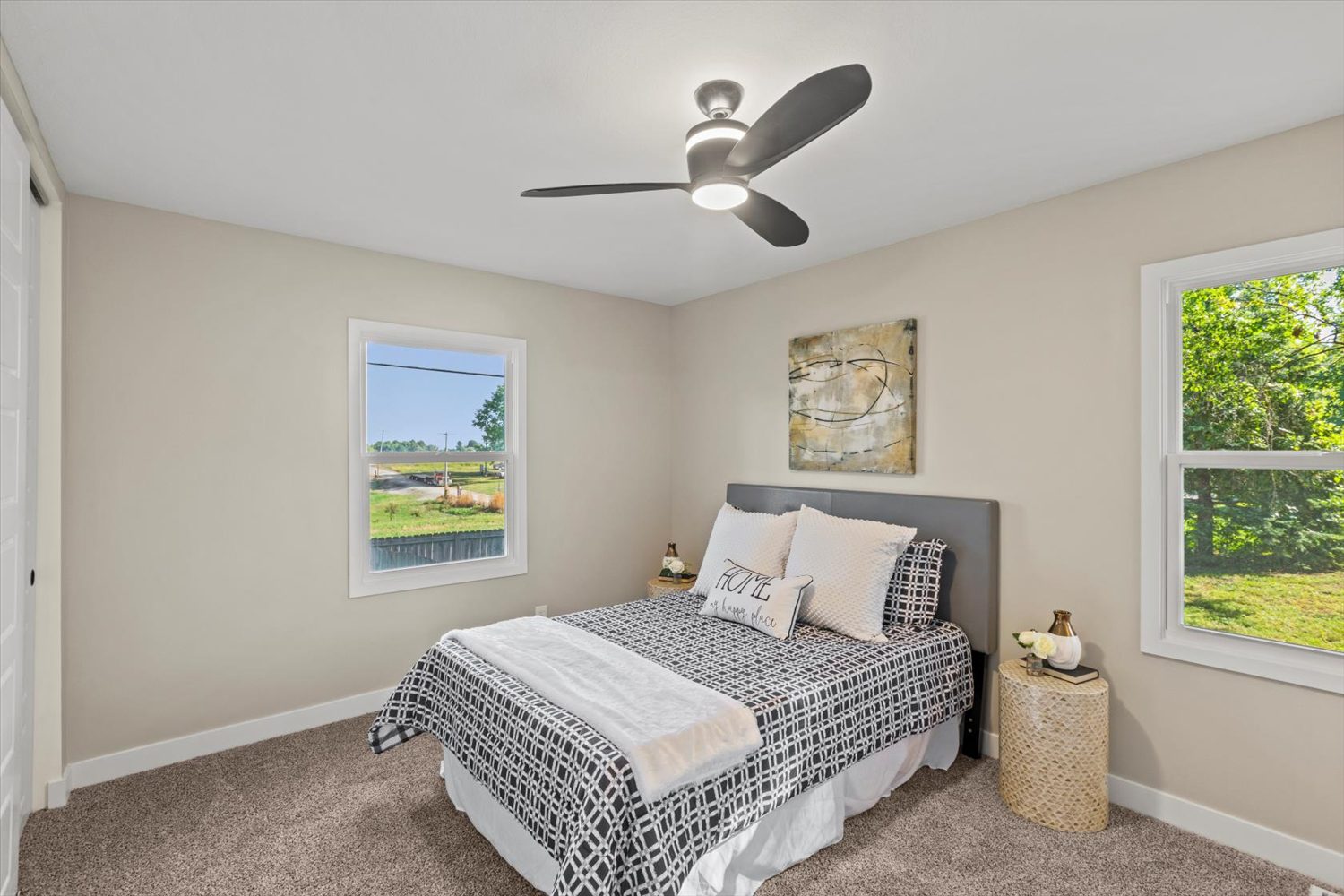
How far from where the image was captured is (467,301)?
3812 millimetres

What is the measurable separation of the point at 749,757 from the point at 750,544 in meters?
1.48

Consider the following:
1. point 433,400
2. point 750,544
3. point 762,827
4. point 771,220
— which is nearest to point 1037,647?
point 762,827

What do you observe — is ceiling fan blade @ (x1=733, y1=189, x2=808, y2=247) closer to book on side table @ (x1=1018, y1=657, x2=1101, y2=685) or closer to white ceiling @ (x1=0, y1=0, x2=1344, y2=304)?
white ceiling @ (x1=0, y1=0, x2=1344, y2=304)

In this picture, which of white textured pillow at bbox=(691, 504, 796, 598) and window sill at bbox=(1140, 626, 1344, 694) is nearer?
window sill at bbox=(1140, 626, 1344, 694)

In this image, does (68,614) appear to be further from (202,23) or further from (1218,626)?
(1218,626)

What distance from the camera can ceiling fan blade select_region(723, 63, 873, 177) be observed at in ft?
4.79

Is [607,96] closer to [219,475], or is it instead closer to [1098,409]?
[1098,409]

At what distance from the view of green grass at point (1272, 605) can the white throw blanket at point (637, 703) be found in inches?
71.2

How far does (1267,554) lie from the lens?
2.34 metres

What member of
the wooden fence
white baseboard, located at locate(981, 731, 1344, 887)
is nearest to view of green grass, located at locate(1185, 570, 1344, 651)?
white baseboard, located at locate(981, 731, 1344, 887)

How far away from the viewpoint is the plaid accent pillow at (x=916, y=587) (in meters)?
2.89

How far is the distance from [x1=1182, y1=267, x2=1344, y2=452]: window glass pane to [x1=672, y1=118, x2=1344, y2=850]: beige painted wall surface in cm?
20

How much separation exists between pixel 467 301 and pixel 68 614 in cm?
229

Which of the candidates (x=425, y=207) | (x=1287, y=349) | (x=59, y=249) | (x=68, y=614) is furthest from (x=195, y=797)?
(x=1287, y=349)
